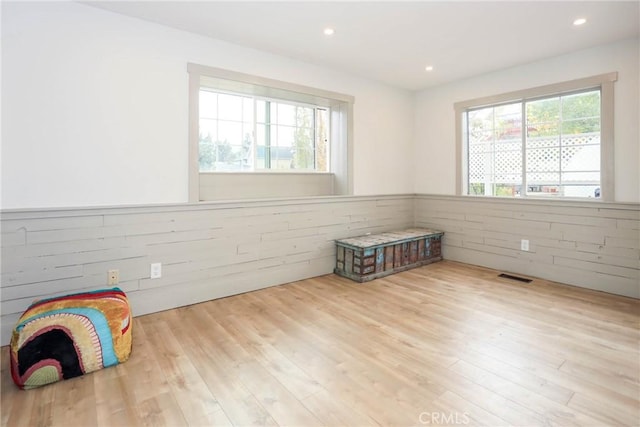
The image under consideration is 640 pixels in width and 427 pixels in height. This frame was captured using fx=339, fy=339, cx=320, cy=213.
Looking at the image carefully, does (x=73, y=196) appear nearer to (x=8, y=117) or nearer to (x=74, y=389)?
(x=8, y=117)

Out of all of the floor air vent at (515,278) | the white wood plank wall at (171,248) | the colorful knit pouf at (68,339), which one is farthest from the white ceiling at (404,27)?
the floor air vent at (515,278)

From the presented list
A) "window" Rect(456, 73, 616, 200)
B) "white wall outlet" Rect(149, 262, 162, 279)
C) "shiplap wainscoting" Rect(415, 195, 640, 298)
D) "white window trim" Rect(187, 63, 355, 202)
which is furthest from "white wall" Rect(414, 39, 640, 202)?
"white wall outlet" Rect(149, 262, 162, 279)

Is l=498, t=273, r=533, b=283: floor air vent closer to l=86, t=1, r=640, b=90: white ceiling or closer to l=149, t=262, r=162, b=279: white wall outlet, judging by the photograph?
l=86, t=1, r=640, b=90: white ceiling

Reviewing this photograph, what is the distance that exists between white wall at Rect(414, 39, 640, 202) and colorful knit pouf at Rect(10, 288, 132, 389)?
4194 mm

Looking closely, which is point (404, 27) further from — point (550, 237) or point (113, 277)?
point (113, 277)

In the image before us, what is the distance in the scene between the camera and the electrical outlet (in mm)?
2699

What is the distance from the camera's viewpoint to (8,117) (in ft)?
7.57

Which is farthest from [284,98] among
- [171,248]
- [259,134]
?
[171,248]

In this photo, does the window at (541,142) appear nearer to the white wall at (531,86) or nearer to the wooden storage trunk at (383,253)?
the white wall at (531,86)

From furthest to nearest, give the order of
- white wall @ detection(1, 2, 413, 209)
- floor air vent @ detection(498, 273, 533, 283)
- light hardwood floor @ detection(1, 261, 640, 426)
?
floor air vent @ detection(498, 273, 533, 283) → white wall @ detection(1, 2, 413, 209) → light hardwood floor @ detection(1, 261, 640, 426)

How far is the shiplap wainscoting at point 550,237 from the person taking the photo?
3.31 meters

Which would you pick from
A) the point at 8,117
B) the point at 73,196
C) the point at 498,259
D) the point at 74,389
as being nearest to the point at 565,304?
the point at 498,259

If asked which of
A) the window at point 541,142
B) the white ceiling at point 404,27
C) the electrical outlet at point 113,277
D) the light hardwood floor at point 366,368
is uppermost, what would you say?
the white ceiling at point 404,27

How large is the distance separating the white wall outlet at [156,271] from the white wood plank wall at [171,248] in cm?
4
